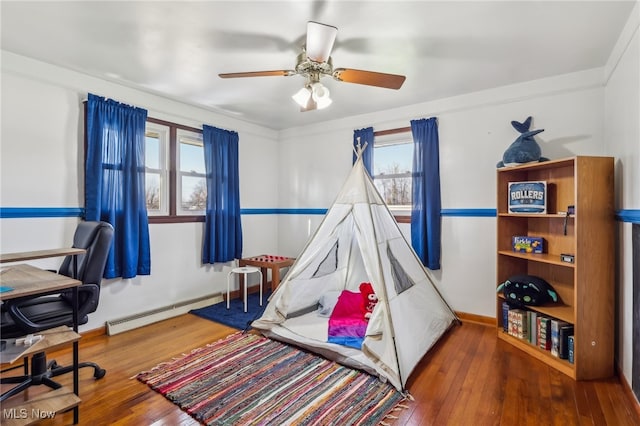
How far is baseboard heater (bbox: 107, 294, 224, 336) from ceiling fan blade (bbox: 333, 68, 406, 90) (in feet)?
9.96

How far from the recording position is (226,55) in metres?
2.54

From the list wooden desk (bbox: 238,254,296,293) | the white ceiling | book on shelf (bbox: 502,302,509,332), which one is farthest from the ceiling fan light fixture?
book on shelf (bbox: 502,302,509,332)

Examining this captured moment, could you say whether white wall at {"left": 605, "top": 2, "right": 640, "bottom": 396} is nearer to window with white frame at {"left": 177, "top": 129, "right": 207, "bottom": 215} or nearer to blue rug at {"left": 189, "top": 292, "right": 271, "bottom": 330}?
blue rug at {"left": 189, "top": 292, "right": 271, "bottom": 330}

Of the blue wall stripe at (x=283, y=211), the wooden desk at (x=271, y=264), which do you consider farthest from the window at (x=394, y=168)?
the wooden desk at (x=271, y=264)

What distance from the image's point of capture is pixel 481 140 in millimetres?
3361

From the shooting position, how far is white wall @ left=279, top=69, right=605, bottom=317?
2883 millimetres

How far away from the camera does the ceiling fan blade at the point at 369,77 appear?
2119mm

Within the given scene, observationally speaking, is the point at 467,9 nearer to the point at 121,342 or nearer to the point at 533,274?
the point at 533,274

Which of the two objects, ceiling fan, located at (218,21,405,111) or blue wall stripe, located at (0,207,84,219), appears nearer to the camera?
ceiling fan, located at (218,21,405,111)

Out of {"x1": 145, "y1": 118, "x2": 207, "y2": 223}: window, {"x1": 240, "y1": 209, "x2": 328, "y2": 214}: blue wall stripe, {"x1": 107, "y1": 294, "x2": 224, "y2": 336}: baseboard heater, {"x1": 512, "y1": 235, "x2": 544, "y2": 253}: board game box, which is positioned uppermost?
{"x1": 145, "y1": 118, "x2": 207, "y2": 223}: window

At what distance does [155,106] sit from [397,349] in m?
3.40

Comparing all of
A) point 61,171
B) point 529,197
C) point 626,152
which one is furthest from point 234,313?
point 626,152

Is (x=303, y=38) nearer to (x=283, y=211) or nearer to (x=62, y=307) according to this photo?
(x=62, y=307)

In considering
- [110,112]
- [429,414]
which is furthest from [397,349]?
[110,112]
